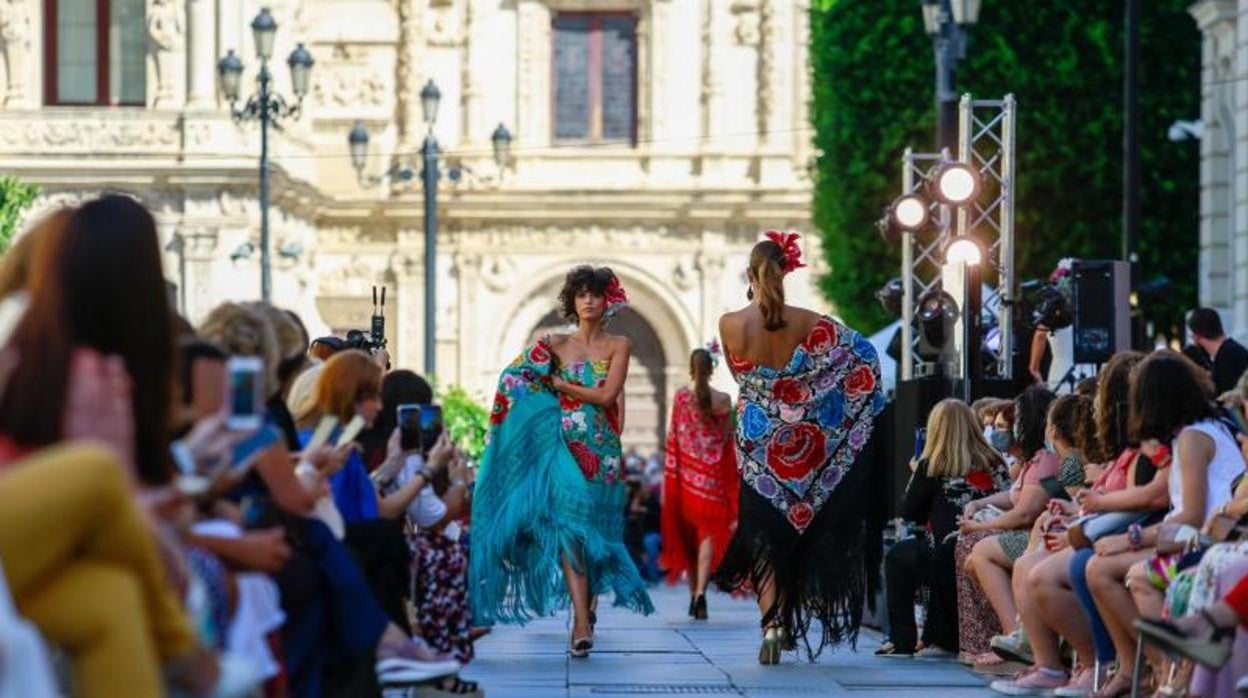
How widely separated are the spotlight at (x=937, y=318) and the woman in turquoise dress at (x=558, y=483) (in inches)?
163

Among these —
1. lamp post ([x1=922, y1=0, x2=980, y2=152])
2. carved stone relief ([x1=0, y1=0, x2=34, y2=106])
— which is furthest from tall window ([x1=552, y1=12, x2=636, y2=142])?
lamp post ([x1=922, y1=0, x2=980, y2=152])

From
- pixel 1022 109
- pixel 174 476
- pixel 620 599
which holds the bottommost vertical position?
pixel 620 599

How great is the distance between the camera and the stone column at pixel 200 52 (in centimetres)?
4841

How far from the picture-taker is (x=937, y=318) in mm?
19031

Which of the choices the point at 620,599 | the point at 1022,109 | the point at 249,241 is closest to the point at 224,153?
the point at 249,241

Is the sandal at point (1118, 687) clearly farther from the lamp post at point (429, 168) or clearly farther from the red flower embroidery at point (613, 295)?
the lamp post at point (429, 168)

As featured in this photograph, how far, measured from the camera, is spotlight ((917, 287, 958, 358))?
1900 cm

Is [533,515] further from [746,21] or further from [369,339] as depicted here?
[746,21]

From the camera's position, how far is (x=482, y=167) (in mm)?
51781

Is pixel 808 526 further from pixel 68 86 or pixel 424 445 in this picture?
pixel 68 86

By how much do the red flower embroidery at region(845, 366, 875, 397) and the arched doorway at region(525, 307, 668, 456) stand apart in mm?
37678

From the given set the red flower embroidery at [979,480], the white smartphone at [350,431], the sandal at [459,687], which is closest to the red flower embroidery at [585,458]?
the red flower embroidery at [979,480]

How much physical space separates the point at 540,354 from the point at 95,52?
116ft

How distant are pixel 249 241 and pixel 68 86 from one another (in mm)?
3955
